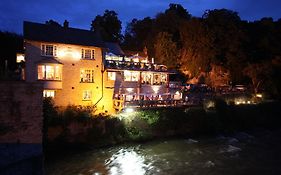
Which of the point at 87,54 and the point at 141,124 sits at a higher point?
the point at 87,54

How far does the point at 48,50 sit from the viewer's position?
3203 cm

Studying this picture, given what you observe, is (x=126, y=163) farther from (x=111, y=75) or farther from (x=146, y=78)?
(x=146, y=78)

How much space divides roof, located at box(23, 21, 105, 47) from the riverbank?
828cm

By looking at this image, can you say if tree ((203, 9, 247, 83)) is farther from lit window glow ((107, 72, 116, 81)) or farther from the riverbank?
lit window glow ((107, 72, 116, 81))

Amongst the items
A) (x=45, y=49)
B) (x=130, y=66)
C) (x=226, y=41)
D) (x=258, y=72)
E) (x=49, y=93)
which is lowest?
(x=49, y=93)

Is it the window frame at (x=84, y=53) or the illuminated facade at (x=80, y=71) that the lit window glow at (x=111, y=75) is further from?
the window frame at (x=84, y=53)

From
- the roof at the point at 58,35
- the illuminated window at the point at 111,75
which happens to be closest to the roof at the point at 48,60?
the roof at the point at 58,35

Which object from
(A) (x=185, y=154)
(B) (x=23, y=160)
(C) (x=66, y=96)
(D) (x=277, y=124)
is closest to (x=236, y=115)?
(D) (x=277, y=124)

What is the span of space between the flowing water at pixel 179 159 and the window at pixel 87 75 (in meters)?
9.76

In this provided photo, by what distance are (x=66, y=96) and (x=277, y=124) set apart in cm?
3424

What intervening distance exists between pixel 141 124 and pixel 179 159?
8660 mm

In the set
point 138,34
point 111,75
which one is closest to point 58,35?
point 111,75

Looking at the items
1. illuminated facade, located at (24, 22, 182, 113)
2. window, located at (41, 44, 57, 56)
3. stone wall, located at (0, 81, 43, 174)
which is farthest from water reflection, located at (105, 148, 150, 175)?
window, located at (41, 44, 57, 56)

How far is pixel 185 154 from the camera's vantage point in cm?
2708
